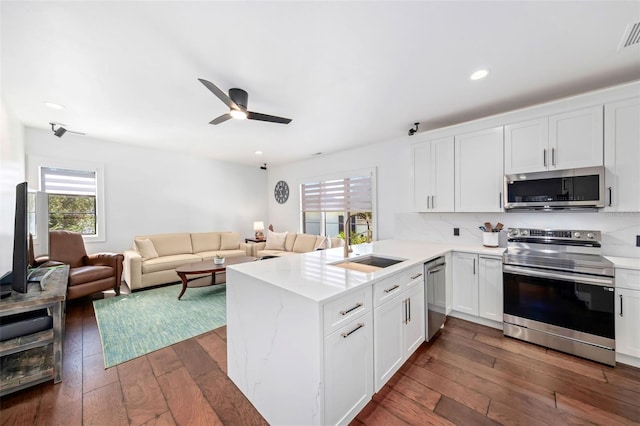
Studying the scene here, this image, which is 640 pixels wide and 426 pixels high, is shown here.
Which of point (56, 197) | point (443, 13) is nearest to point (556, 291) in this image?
point (443, 13)

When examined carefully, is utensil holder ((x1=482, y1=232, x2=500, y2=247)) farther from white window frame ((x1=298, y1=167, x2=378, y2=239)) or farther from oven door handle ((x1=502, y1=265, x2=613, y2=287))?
white window frame ((x1=298, y1=167, x2=378, y2=239))

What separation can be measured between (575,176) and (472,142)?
101 centimetres

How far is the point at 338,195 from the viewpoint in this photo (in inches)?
203

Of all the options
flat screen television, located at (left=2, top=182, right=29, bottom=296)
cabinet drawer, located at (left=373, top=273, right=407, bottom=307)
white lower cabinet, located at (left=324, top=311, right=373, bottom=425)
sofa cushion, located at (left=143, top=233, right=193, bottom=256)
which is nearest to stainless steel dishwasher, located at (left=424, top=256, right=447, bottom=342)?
cabinet drawer, located at (left=373, top=273, right=407, bottom=307)

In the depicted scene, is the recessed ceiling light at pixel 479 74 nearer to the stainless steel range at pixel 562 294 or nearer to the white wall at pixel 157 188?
the stainless steel range at pixel 562 294

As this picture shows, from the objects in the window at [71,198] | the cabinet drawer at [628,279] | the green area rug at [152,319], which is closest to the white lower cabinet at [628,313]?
the cabinet drawer at [628,279]

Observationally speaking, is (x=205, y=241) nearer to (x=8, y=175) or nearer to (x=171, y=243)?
(x=171, y=243)

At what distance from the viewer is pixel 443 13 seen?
1.53 m

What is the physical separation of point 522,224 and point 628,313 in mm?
1107

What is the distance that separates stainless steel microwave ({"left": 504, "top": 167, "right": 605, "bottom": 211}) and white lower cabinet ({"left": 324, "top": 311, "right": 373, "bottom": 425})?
230 centimetres

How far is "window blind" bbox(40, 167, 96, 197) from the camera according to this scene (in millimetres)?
3975

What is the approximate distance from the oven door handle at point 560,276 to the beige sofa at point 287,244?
301 cm

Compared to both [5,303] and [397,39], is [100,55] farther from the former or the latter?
[397,39]

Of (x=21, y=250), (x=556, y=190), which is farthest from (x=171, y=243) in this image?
(x=556, y=190)
